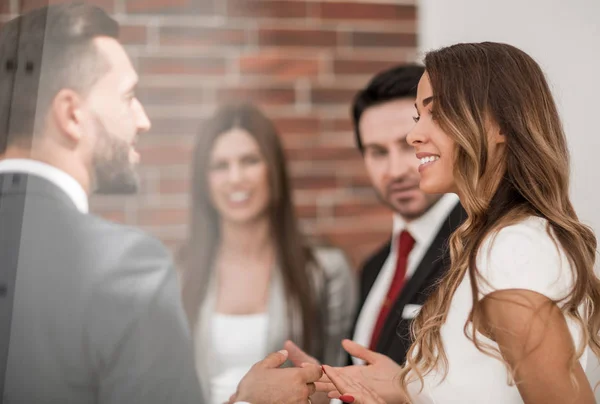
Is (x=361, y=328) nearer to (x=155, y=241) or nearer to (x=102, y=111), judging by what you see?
(x=155, y=241)

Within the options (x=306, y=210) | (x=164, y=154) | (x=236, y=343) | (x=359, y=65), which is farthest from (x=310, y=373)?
(x=359, y=65)

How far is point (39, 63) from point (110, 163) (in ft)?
0.61

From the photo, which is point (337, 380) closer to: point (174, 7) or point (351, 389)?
point (351, 389)

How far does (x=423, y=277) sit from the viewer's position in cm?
141

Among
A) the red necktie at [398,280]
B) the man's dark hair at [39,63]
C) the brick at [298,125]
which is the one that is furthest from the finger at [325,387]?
the brick at [298,125]

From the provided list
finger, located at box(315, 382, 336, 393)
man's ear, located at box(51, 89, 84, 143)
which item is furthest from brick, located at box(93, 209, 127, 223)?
finger, located at box(315, 382, 336, 393)

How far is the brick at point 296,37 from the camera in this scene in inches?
77.8

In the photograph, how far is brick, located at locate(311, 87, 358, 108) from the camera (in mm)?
2045

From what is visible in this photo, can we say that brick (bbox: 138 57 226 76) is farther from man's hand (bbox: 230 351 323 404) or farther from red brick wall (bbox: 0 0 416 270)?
man's hand (bbox: 230 351 323 404)

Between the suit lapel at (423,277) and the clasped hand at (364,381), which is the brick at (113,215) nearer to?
the clasped hand at (364,381)

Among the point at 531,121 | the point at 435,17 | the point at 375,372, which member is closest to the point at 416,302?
the point at 375,372

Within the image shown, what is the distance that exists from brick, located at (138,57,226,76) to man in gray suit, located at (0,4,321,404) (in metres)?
0.46

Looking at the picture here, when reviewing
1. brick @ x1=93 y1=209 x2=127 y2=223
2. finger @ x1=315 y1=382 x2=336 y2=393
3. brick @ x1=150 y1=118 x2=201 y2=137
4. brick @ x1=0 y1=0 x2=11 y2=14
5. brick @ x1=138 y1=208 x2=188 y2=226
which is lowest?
finger @ x1=315 y1=382 x2=336 y2=393

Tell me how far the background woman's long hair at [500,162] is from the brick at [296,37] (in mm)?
1049
